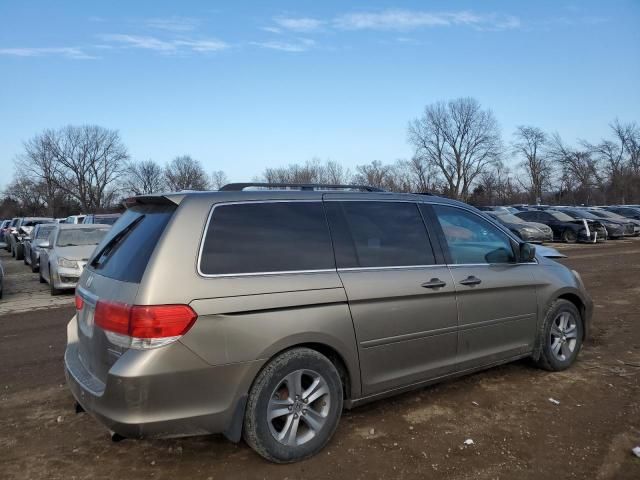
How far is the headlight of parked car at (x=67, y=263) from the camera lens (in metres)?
11.3

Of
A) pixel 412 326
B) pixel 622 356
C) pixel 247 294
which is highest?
pixel 247 294

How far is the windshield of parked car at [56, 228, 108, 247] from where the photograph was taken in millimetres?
12243

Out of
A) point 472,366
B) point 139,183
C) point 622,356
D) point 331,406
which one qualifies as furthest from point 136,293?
point 139,183

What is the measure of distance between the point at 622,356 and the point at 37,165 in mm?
98324

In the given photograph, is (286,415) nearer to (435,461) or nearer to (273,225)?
(435,461)

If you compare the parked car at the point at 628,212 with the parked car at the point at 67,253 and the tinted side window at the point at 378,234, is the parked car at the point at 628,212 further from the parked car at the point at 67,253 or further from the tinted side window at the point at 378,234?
the tinted side window at the point at 378,234

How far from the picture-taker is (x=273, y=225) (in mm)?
3576

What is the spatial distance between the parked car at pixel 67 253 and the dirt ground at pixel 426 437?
6.15 m

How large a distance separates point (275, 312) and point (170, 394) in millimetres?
791

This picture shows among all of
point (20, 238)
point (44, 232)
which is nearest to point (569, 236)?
point (44, 232)

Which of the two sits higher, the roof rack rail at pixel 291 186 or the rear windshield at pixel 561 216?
the roof rack rail at pixel 291 186

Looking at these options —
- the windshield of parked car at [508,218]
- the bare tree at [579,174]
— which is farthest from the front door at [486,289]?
the bare tree at [579,174]

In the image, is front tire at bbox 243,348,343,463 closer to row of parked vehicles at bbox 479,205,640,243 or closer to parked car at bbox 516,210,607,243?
row of parked vehicles at bbox 479,205,640,243

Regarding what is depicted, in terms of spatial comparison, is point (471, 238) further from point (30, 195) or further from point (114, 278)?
point (30, 195)
